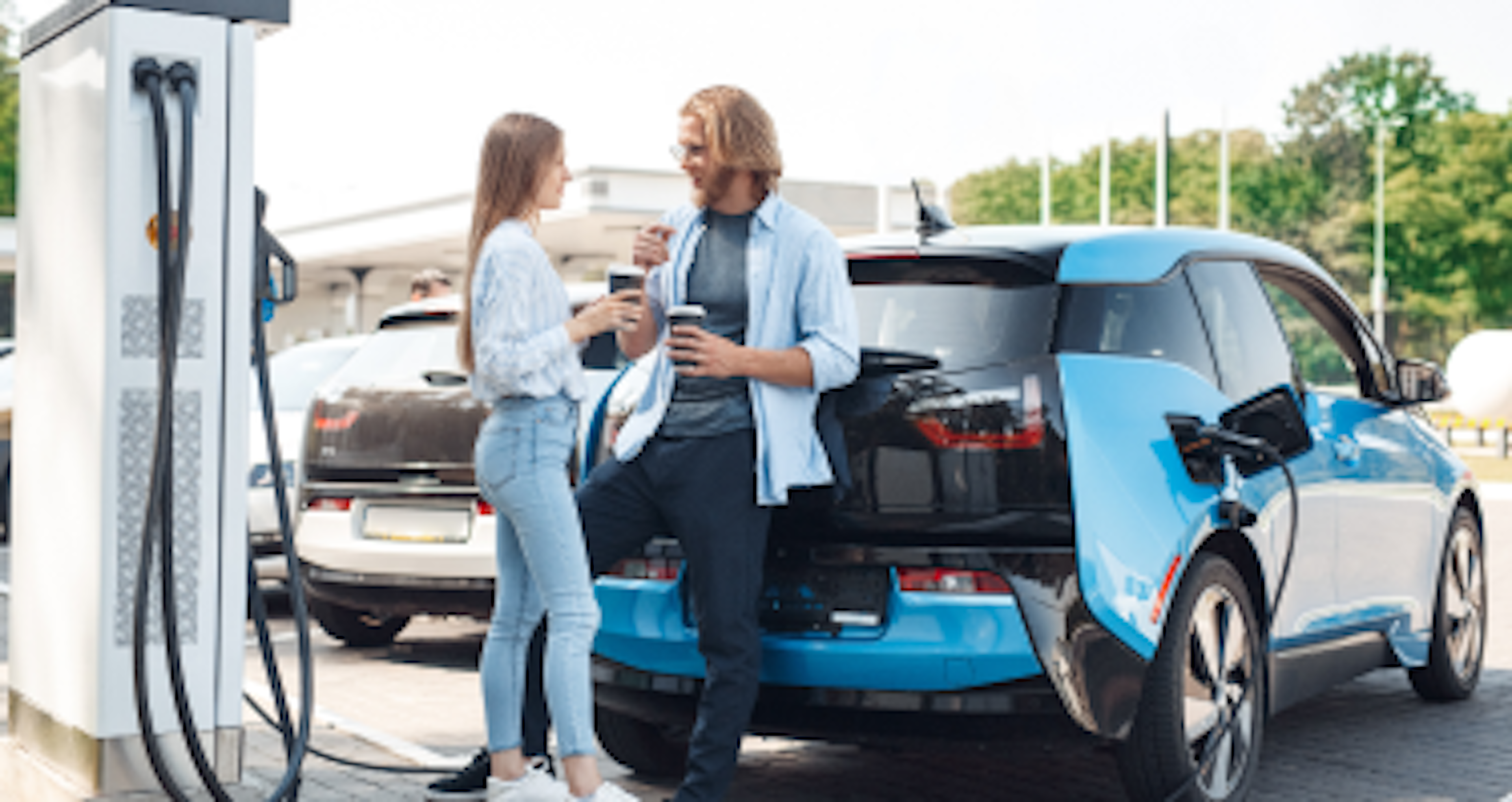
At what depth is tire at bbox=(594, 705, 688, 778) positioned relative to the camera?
5.03m

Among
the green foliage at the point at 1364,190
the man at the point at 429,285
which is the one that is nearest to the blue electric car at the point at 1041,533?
the man at the point at 429,285

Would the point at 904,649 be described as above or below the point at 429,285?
below

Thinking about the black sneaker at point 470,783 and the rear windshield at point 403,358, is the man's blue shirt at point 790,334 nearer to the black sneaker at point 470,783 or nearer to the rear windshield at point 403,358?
the black sneaker at point 470,783

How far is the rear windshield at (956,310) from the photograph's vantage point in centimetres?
418

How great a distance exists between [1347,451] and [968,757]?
4.93ft

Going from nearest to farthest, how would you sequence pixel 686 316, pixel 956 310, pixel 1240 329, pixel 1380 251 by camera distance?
pixel 686 316, pixel 956 310, pixel 1240 329, pixel 1380 251

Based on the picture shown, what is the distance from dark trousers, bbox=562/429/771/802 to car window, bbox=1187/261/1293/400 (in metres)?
1.49

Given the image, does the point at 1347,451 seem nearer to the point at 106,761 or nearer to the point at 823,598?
the point at 823,598

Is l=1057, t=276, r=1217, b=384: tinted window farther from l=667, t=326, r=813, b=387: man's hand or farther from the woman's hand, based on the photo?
the woman's hand

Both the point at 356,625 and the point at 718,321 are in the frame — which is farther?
the point at 356,625

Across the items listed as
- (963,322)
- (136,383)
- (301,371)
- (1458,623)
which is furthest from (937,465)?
(301,371)

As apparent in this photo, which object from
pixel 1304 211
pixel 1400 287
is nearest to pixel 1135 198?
pixel 1304 211

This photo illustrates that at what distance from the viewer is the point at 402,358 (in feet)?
24.1

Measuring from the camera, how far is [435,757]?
5.15 metres
